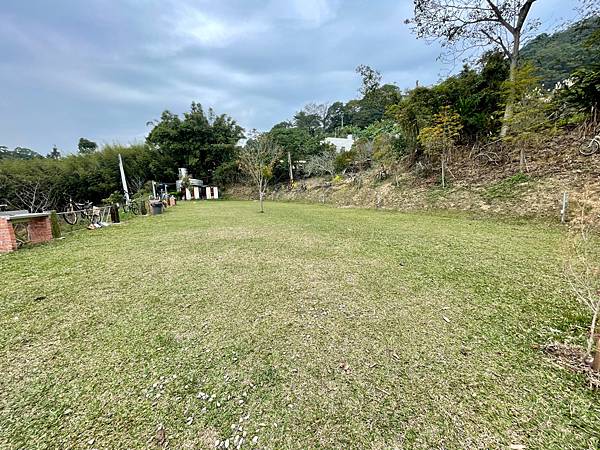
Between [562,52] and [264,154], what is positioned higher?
[562,52]

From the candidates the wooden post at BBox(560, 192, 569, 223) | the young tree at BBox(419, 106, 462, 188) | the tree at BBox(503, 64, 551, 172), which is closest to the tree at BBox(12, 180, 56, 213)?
the young tree at BBox(419, 106, 462, 188)

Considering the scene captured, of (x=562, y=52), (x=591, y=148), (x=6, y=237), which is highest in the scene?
(x=562, y=52)

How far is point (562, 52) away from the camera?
1289cm

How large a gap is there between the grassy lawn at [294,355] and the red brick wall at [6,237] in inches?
50.0

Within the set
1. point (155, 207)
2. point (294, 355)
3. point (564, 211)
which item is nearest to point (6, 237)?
point (294, 355)

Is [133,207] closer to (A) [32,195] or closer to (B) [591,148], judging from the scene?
(A) [32,195]

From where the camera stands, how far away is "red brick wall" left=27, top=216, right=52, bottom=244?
5262mm

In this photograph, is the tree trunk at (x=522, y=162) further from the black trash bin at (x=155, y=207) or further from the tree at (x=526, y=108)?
the black trash bin at (x=155, y=207)

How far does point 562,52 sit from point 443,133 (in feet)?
32.8

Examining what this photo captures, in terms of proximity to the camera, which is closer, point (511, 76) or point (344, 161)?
point (511, 76)

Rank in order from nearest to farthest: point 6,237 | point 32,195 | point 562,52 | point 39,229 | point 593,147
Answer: point 6,237 < point 39,229 < point 593,147 < point 562,52 < point 32,195

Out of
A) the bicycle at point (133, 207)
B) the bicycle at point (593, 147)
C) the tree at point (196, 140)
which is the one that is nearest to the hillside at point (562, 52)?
the bicycle at point (593, 147)

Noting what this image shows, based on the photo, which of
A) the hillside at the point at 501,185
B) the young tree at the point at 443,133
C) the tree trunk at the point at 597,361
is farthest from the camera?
the young tree at the point at 443,133

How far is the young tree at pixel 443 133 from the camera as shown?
991 cm
